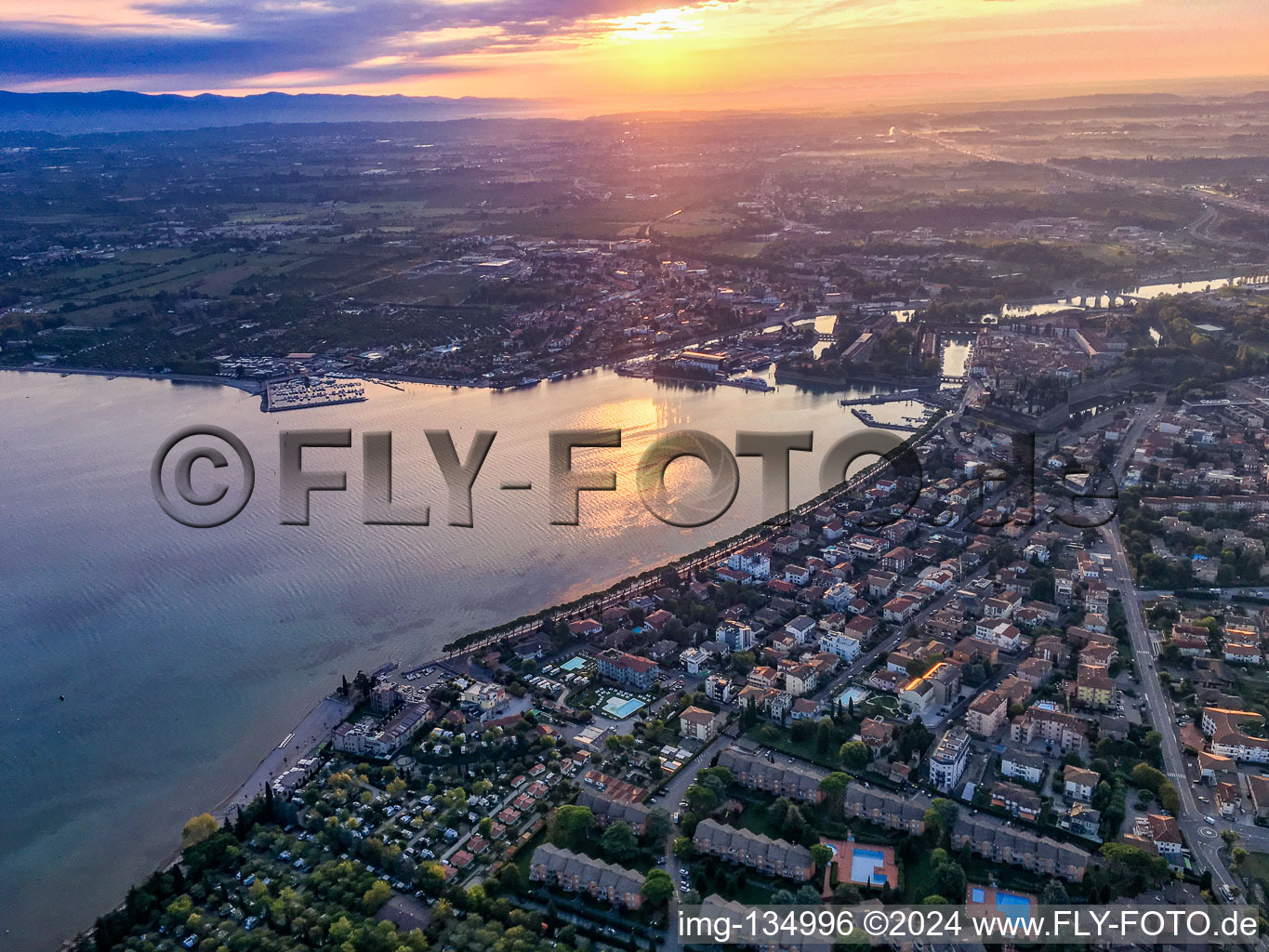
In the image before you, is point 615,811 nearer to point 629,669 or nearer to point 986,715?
point 629,669

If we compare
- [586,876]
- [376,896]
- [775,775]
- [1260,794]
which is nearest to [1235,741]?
[1260,794]

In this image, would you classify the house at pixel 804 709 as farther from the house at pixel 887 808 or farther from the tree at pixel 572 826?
the tree at pixel 572 826

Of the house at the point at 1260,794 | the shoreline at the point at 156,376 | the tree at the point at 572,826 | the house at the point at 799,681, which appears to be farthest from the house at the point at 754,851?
the shoreline at the point at 156,376

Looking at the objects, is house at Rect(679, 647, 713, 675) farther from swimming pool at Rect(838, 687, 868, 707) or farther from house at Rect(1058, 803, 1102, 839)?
house at Rect(1058, 803, 1102, 839)

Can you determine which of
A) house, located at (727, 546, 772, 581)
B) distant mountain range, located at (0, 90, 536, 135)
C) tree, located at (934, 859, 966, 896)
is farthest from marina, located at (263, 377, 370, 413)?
distant mountain range, located at (0, 90, 536, 135)

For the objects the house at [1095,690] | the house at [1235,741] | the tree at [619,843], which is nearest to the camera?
the tree at [619,843]

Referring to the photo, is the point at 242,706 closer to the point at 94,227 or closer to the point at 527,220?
the point at 527,220

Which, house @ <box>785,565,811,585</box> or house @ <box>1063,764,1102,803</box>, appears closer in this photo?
house @ <box>1063,764,1102,803</box>

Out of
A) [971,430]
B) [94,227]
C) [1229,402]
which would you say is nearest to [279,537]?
[971,430]
